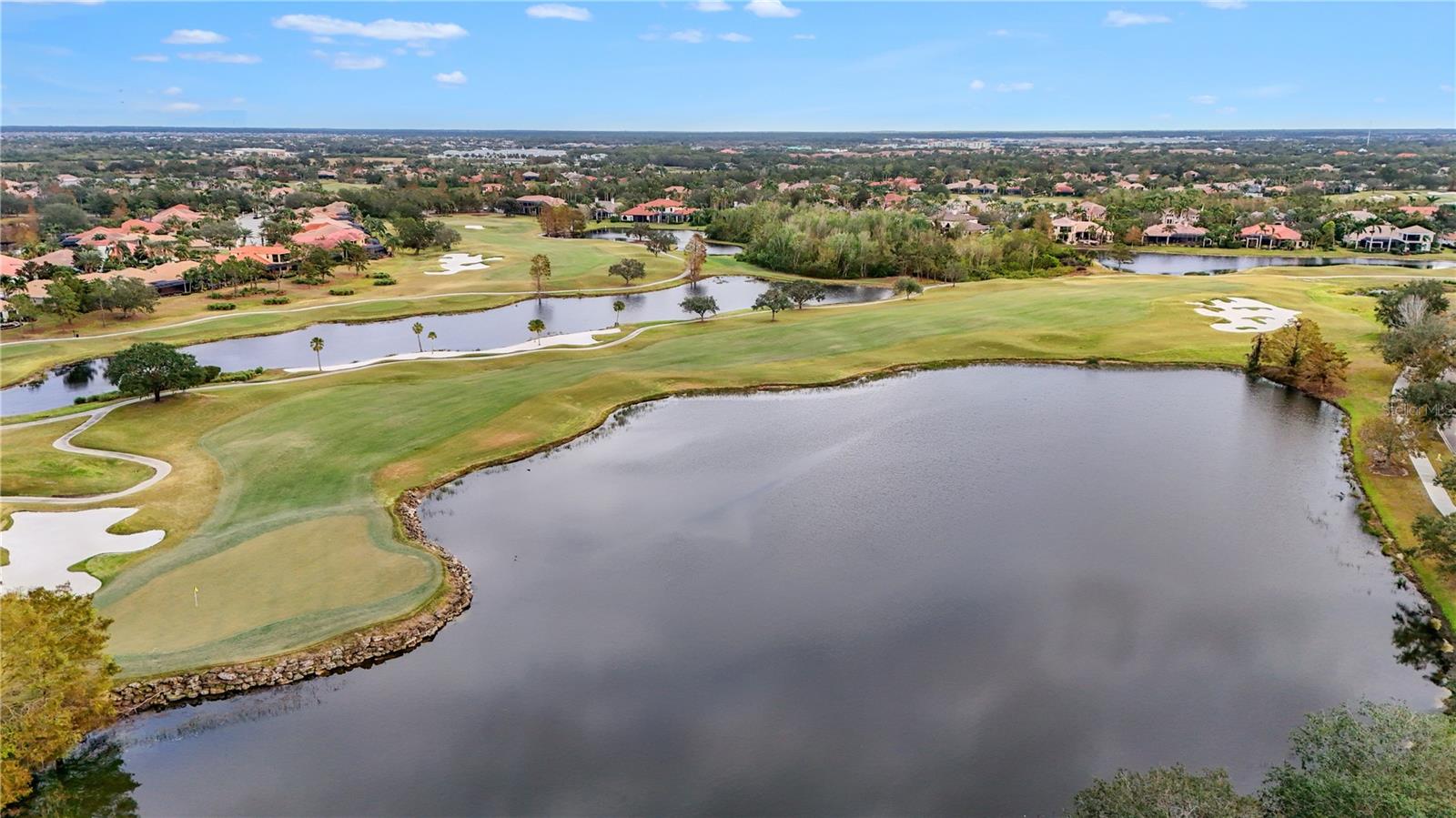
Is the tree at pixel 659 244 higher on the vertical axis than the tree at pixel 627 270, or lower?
higher

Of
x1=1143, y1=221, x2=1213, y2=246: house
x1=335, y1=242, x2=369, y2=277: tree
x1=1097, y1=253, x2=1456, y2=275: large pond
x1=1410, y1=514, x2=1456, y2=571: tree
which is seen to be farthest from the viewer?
x1=1143, y1=221, x2=1213, y2=246: house

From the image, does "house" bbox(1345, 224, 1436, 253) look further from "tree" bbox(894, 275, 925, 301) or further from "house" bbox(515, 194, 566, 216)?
"house" bbox(515, 194, 566, 216)

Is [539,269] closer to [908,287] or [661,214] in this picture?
[908,287]

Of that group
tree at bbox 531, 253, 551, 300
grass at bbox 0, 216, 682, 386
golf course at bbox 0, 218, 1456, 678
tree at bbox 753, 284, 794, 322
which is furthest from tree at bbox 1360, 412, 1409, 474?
tree at bbox 531, 253, 551, 300

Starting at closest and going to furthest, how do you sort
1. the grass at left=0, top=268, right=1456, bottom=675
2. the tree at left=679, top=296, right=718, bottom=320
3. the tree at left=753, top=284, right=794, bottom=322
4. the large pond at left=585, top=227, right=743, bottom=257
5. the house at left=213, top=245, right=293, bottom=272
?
the grass at left=0, top=268, right=1456, bottom=675
the tree at left=753, top=284, right=794, bottom=322
the tree at left=679, top=296, right=718, bottom=320
the house at left=213, top=245, right=293, bottom=272
the large pond at left=585, top=227, right=743, bottom=257

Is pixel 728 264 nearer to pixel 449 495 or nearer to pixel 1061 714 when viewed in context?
pixel 449 495

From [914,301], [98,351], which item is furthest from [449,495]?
[914,301]

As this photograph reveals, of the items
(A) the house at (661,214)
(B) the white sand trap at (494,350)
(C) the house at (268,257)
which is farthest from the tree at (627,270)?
(A) the house at (661,214)

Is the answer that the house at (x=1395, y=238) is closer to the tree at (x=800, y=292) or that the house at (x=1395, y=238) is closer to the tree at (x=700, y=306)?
the tree at (x=800, y=292)
